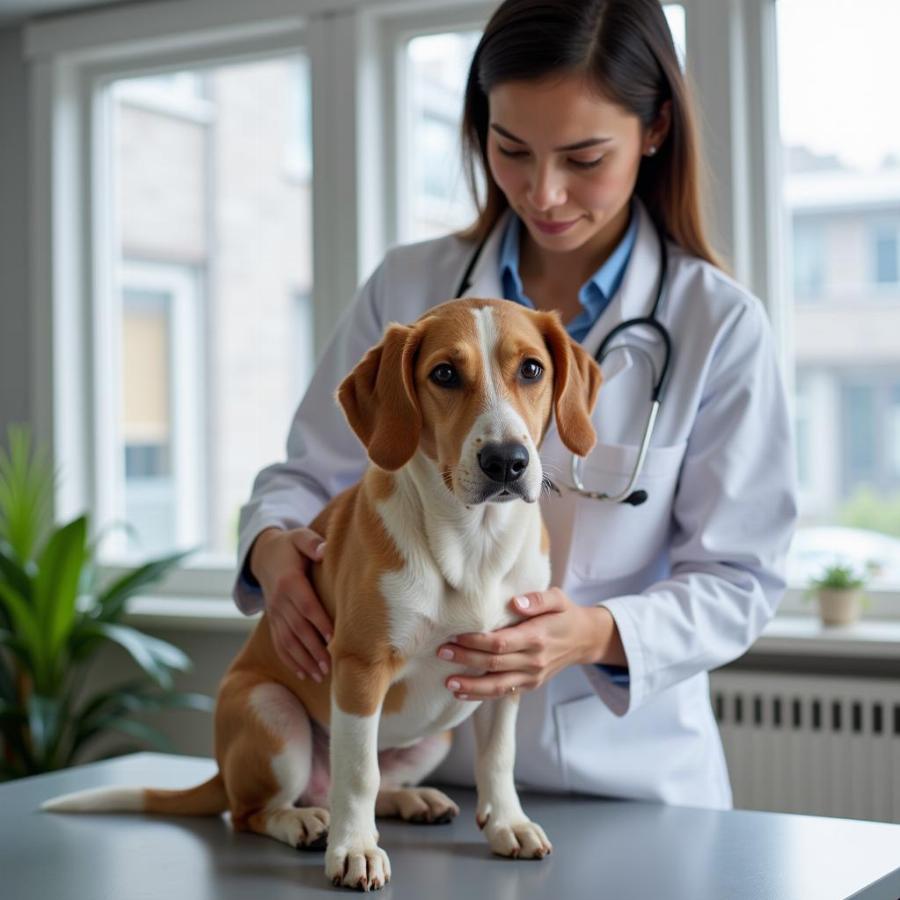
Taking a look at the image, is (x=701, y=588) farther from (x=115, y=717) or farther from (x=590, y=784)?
(x=115, y=717)

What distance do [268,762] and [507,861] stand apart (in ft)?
0.91

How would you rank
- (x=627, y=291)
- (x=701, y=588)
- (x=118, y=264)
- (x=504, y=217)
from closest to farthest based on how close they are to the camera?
(x=701, y=588), (x=627, y=291), (x=504, y=217), (x=118, y=264)

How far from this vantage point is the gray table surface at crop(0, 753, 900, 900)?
116cm

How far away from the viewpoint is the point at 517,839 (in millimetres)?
1245

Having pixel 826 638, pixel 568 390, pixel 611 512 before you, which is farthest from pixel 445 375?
pixel 826 638

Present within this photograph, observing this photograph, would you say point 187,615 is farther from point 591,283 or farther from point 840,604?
point 591,283

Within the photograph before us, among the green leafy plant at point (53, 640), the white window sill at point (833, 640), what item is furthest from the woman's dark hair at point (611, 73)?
the green leafy plant at point (53, 640)

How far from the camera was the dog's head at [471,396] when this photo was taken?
3.65ft

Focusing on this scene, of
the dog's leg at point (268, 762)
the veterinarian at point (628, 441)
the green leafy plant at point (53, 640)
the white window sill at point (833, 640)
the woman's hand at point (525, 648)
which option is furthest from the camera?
the green leafy plant at point (53, 640)

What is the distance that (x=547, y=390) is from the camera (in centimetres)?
124

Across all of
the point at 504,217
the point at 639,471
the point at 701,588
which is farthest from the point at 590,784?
the point at 504,217

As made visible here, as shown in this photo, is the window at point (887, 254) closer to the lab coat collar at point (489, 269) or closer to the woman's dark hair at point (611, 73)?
the woman's dark hair at point (611, 73)

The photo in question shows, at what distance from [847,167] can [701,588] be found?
5.91 ft

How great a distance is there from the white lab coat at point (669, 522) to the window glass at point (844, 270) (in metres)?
1.45
